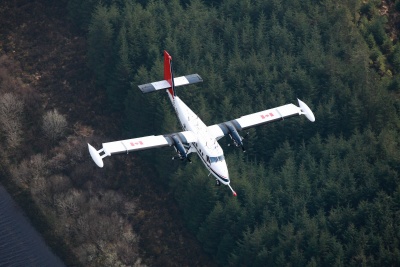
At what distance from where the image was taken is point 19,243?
98.3 meters

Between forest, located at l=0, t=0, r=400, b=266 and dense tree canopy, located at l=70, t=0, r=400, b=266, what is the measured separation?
18 centimetres

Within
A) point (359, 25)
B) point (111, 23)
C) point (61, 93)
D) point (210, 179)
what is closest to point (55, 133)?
point (61, 93)

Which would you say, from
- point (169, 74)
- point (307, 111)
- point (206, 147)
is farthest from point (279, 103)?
point (206, 147)

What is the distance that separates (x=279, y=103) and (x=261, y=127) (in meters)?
4.84

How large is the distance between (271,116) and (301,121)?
31.1 feet

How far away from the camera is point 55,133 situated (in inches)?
4299

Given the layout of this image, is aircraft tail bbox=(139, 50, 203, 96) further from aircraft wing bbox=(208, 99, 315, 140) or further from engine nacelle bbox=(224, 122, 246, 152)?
engine nacelle bbox=(224, 122, 246, 152)

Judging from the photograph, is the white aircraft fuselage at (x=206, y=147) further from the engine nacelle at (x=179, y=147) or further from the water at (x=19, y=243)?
the water at (x=19, y=243)

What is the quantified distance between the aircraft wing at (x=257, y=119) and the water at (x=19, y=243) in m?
25.6

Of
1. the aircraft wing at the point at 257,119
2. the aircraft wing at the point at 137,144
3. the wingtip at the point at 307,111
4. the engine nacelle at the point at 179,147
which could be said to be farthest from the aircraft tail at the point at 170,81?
the wingtip at the point at 307,111

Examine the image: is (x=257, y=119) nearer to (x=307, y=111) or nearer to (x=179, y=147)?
(x=307, y=111)

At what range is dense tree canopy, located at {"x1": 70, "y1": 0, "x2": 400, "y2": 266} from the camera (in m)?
90.0

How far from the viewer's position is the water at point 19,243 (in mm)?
96375

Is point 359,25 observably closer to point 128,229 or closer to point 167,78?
point 167,78
